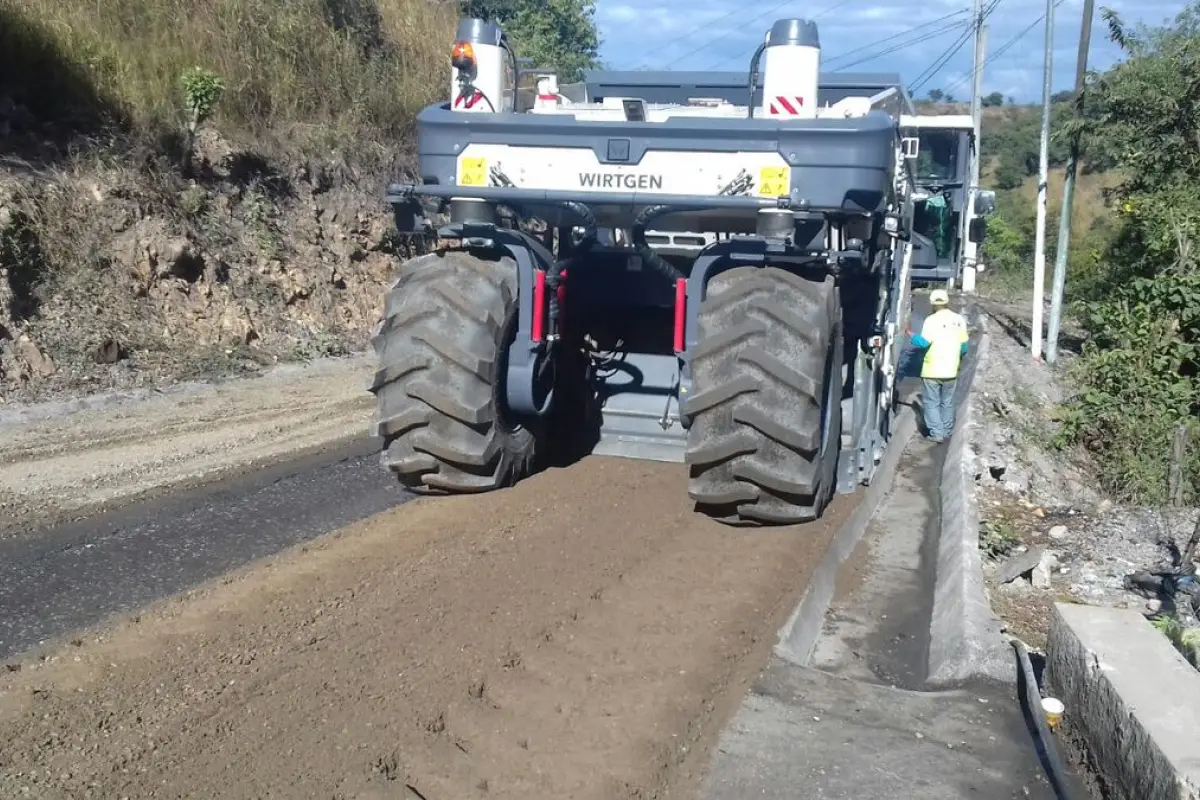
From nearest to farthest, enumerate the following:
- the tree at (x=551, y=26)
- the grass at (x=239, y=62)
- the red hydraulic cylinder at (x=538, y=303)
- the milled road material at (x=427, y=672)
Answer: the milled road material at (x=427, y=672) → the red hydraulic cylinder at (x=538, y=303) → the grass at (x=239, y=62) → the tree at (x=551, y=26)

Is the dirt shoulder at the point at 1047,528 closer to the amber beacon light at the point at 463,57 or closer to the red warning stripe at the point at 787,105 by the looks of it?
the red warning stripe at the point at 787,105

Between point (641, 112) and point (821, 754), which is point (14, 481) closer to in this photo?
point (641, 112)

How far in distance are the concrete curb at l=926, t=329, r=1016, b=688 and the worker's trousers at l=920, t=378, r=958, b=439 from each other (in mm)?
2456

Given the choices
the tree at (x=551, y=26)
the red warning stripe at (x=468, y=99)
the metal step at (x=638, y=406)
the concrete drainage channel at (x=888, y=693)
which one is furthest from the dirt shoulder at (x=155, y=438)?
the tree at (x=551, y=26)

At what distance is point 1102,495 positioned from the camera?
10203mm

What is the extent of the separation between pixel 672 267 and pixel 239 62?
9993 mm

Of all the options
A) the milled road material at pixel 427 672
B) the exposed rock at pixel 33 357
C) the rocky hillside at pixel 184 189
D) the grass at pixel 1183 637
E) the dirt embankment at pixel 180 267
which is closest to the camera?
the milled road material at pixel 427 672

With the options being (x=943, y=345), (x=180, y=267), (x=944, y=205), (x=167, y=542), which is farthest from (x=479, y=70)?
(x=180, y=267)

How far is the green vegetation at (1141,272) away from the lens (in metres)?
10.5

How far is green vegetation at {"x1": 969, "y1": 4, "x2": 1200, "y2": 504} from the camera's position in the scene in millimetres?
10469

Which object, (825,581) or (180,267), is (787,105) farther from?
(180,267)

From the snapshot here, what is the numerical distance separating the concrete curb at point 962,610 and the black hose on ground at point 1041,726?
0.08 m

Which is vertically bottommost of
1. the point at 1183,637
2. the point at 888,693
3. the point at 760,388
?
the point at 888,693

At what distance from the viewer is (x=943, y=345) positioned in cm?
1134
